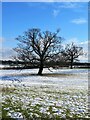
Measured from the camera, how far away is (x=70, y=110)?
11.6 metres

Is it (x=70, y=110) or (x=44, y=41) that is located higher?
(x=44, y=41)

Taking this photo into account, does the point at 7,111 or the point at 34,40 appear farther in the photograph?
the point at 34,40

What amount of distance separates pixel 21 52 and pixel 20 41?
2957mm

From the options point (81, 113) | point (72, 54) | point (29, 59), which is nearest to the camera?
point (81, 113)

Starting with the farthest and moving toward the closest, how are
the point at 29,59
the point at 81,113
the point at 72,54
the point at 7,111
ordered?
the point at 72,54
the point at 29,59
the point at 81,113
the point at 7,111

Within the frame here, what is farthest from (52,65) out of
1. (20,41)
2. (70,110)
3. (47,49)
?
(70,110)

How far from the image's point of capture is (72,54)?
288 feet

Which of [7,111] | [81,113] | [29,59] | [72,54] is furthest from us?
[72,54]

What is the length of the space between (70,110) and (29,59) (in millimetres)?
37391

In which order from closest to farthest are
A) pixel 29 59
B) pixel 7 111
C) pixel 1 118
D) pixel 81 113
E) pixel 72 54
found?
pixel 1 118 < pixel 7 111 < pixel 81 113 < pixel 29 59 < pixel 72 54

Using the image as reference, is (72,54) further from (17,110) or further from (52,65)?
(17,110)

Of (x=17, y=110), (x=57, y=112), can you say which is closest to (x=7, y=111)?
(x=17, y=110)

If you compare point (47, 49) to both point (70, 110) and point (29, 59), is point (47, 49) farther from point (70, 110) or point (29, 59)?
point (70, 110)

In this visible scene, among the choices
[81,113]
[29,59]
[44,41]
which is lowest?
[81,113]
